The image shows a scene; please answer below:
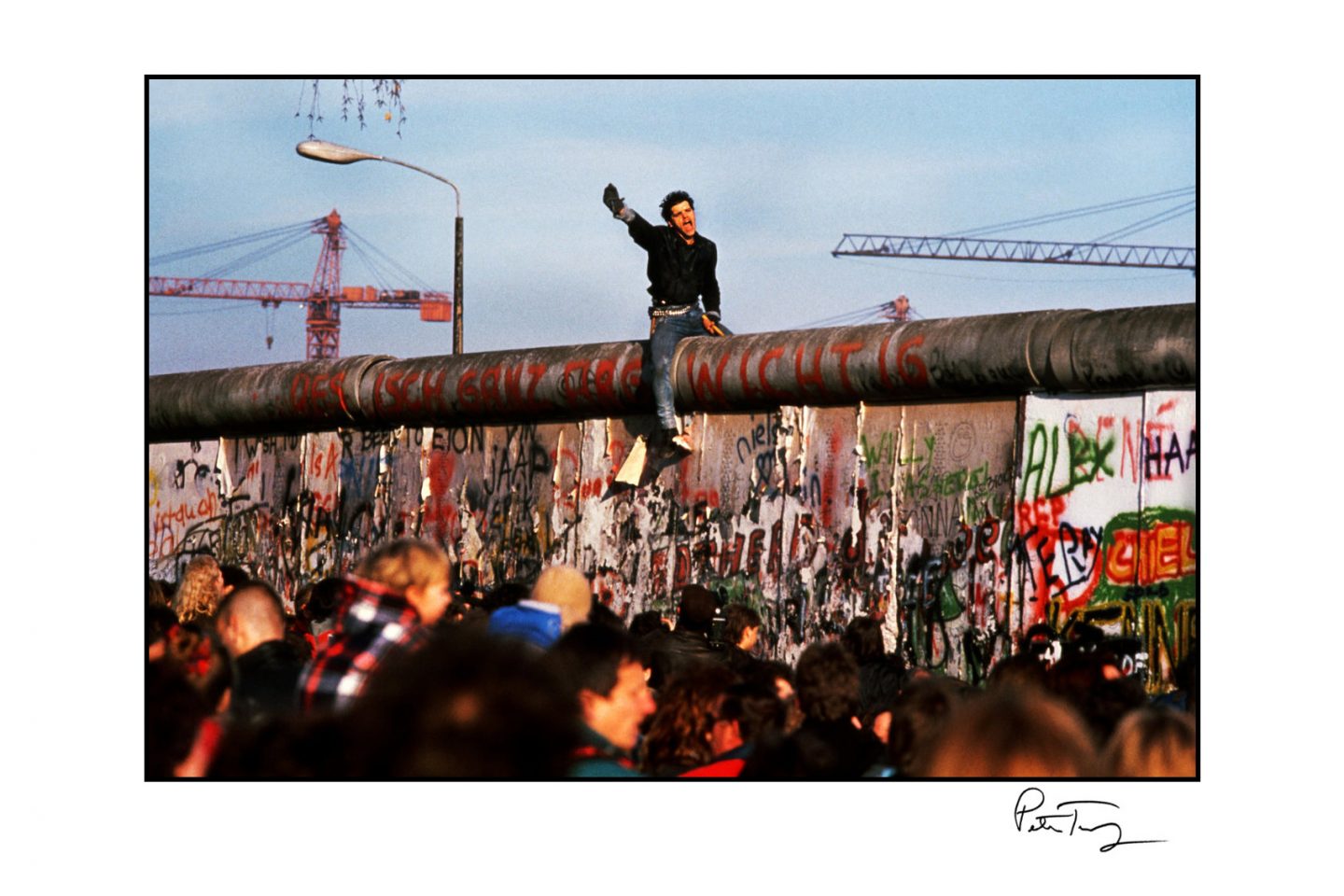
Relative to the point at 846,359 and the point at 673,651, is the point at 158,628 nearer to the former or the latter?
the point at 673,651

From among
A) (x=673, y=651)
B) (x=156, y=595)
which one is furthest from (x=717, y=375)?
(x=156, y=595)

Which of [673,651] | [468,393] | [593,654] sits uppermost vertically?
[468,393]

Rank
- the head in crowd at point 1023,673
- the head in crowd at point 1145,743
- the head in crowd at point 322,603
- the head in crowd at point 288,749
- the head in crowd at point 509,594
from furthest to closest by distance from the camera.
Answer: the head in crowd at point 322,603
the head in crowd at point 509,594
the head in crowd at point 1023,673
the head in crowd at point 1145,743
the head in crowd at point 288,749

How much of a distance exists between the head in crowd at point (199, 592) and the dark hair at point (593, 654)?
11.1 ft

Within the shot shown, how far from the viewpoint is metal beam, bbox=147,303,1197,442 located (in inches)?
505

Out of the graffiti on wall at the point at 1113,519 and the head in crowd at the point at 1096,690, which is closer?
the head in crowd at the point at 1096,690

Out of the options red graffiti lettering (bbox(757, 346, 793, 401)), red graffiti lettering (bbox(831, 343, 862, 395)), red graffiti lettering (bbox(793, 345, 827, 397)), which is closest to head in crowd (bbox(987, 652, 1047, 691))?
red graffiti lettering (bbox(831, 343, 862, 395))

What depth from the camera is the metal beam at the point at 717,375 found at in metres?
A: 12.8

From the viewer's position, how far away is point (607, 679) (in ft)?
23.1

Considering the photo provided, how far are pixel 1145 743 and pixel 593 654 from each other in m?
1.87

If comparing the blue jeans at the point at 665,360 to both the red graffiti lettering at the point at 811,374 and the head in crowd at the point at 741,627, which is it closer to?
the red graffiti lettering at the point at 811,374

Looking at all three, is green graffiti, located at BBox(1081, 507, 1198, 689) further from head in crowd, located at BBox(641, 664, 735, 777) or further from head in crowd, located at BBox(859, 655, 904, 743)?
head in crowd, located at BBox(641, 664, 735, 777)

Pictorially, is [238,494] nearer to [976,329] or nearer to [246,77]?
[976,329]

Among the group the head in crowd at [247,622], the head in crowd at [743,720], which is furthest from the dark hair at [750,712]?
the head in crowd at [247,622]
